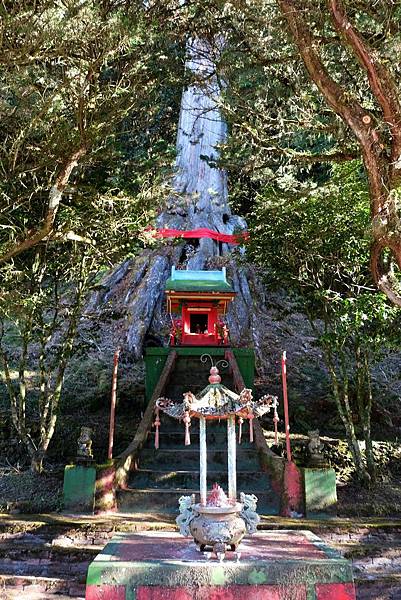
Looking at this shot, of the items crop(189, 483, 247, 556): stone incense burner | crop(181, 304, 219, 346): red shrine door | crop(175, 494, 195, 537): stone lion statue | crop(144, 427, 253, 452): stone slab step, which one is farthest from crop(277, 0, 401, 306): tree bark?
crop(181, 304, 219, 346): red shrine door

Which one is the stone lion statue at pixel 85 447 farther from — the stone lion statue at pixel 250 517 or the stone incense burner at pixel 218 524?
the stone lion statue at pixel 250 517

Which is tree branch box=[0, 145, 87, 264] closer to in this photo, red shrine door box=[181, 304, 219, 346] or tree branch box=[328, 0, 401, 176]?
tree branch box=[328, 0, 401, 176]

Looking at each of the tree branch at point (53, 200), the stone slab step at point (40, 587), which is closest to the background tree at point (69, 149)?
the tree branch at point (53, 200)

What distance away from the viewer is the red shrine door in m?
11.4

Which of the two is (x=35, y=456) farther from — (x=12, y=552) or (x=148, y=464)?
(x=12, y=552)

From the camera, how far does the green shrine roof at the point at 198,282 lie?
1095cm

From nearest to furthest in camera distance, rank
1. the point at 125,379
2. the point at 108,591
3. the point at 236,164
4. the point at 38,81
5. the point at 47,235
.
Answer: the point at 108,591 → the point at 38,81 → the point at 47,235 → the point at 236,164 → the point at 125,379

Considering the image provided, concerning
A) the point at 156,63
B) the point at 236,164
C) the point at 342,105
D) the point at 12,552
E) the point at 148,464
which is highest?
the point at 156,63

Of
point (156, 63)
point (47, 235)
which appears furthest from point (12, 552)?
point (156, 63)

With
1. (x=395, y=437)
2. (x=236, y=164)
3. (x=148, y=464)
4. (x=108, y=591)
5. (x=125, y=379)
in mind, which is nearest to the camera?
(x=108, y=591)

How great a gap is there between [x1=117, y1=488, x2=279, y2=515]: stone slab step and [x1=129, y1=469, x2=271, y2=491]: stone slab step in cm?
26

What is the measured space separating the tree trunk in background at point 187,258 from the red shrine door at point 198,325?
0.93 m

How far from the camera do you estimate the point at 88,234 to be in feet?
23.3

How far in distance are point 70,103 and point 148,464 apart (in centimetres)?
452
